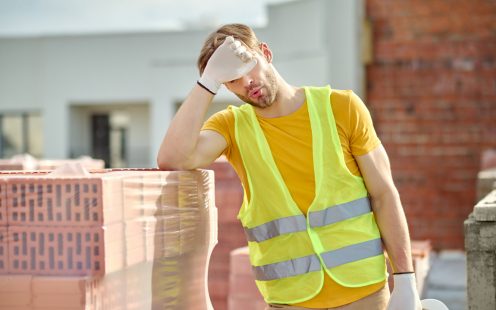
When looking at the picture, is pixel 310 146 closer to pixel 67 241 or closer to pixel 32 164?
pixel 67 241

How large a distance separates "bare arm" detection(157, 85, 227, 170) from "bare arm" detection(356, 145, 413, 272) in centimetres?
59

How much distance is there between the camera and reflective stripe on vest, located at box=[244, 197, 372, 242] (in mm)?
3371

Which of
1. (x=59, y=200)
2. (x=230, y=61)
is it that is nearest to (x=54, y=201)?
(x=59, y=200)

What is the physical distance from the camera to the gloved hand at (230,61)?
330 cm

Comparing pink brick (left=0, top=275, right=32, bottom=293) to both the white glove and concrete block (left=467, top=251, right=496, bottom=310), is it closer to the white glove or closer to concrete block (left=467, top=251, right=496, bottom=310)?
the white glove

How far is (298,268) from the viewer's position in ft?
11.1

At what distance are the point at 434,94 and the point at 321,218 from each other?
28.3 feet

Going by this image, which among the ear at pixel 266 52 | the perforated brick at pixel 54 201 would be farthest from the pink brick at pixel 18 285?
the ear at pixel 266 52

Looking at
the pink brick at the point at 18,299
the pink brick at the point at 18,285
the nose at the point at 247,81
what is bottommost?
the pink brick at the point at 18,299

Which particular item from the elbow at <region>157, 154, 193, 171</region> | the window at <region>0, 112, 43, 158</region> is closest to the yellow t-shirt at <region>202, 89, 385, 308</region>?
the elbow at <region>157, 154, 193, 171</region>

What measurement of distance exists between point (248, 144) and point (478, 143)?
28.3 ft

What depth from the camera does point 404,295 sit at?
337 centimetres

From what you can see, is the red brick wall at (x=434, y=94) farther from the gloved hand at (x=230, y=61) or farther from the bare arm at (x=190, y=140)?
the gloved hand at (x=230, y=61)

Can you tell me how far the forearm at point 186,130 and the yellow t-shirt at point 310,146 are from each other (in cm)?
24
